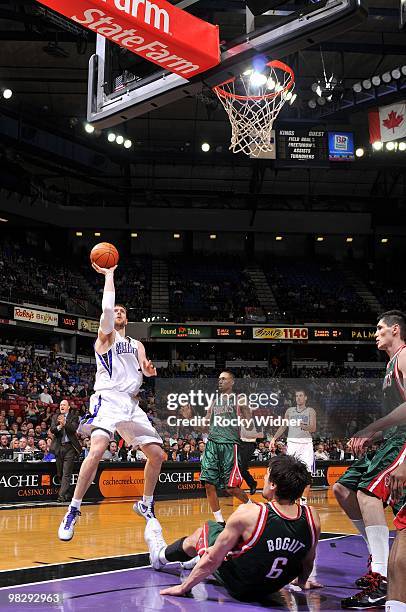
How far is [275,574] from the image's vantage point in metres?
4.36

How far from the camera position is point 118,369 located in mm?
6094

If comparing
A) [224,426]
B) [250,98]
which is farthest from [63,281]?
[224,426]

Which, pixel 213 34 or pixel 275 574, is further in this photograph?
pixel 213 34

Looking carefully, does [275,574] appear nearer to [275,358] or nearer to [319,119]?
[319,119]

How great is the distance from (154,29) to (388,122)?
12.7m

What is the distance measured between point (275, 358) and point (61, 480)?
67.5ft

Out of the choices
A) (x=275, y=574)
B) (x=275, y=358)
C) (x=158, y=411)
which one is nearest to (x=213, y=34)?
(x=275, y=574)

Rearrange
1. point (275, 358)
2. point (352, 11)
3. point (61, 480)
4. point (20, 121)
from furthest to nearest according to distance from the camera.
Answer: point (275, 358), point (20, 121), point (61, 480), point (352, 11)

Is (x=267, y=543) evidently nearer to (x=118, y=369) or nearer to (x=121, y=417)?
A: (x=121, y=417)

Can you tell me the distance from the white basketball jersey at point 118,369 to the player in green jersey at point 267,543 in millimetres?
1851

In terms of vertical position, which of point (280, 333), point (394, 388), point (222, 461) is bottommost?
point (222, 461)

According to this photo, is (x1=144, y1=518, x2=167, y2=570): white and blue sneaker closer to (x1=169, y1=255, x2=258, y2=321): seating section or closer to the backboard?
the backboard

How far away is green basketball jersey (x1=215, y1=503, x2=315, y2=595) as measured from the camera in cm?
425

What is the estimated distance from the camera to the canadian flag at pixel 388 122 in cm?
1659
